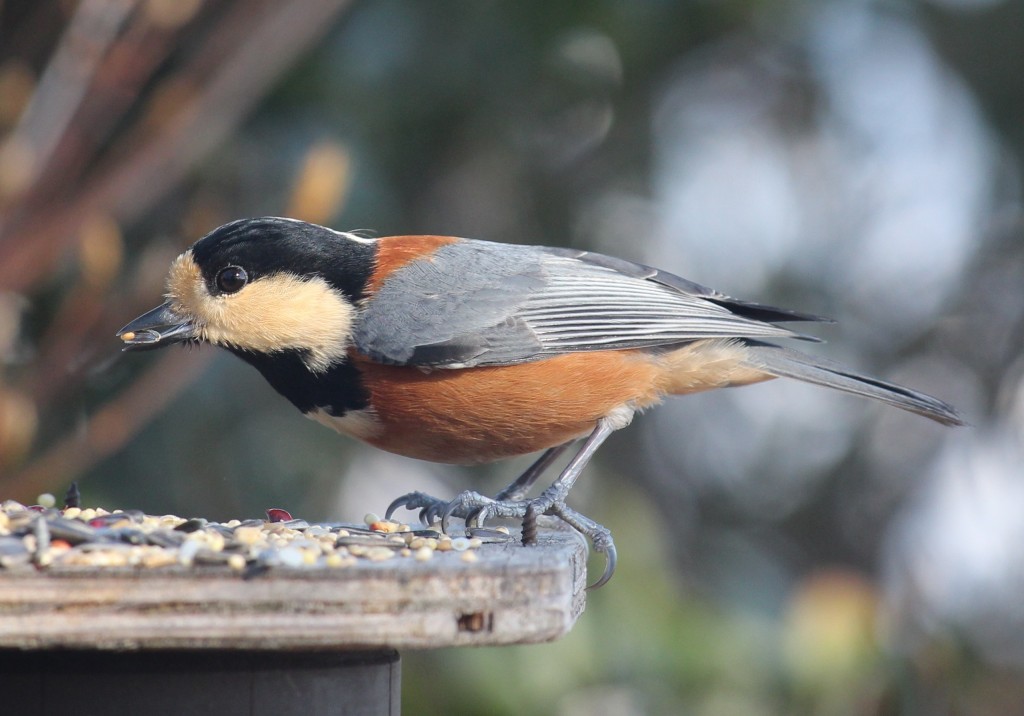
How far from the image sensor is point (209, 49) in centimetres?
357

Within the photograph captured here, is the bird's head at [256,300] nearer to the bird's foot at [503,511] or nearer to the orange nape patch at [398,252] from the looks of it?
the orange nape patch at [398,252]

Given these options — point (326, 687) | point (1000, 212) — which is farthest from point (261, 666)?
point (1000, 212)

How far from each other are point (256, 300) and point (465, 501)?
27.4 inches

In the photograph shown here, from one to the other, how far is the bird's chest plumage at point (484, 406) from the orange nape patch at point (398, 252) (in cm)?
26

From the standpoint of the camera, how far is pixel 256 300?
2.85m

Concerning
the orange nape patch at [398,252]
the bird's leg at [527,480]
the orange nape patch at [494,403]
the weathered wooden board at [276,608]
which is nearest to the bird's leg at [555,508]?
the orange nape patch at [494,403]

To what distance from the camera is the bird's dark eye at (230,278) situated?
2830mm

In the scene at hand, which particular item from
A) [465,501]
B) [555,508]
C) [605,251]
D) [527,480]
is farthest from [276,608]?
[605,251]

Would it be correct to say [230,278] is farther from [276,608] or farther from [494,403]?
[276,608]

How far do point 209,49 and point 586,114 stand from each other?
6.99 ft

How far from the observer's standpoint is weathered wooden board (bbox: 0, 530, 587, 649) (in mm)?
1533

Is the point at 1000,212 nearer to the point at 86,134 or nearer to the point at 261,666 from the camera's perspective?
the point at 86,134

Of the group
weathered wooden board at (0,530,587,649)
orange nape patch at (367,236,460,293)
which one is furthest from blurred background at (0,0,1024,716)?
weathered wooden board at (0,530,587,649)

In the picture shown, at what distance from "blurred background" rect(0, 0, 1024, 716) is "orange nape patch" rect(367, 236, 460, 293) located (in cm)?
26
